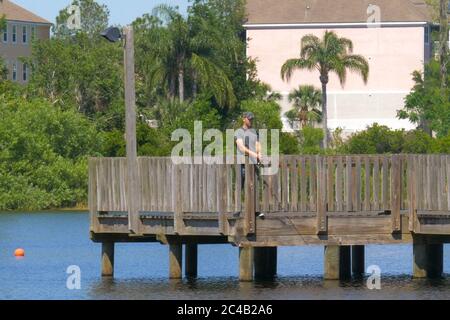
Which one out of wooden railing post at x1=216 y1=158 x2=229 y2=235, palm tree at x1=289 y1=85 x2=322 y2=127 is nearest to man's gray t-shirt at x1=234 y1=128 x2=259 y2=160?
wooden railing post at x1=216 y1=158 x2=229 y2=235

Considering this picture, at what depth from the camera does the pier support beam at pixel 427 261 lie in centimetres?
3828

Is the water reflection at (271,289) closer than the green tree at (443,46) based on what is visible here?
Yes

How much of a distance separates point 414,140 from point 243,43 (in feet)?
76.0

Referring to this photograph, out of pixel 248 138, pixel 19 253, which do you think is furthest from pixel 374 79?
pixel 248 138

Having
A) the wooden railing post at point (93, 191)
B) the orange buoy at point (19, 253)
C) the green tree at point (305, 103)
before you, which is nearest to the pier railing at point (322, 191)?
the wooden railing post at point (93, 191)

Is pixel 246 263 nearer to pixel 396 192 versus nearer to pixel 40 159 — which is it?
pixel 396 192

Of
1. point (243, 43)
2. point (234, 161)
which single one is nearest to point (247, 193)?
point (234, 161)

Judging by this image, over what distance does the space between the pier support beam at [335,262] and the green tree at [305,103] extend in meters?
71.7

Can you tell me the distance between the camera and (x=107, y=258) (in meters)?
40.5

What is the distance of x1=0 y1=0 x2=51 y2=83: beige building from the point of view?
134 metres

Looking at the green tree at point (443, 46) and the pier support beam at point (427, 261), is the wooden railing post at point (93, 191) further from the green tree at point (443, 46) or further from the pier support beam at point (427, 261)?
the green tree at point (443, 46)

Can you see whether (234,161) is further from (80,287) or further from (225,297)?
(80,287)

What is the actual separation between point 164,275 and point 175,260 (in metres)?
4.25

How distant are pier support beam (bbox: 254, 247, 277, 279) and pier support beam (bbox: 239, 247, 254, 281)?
57.2 inches
